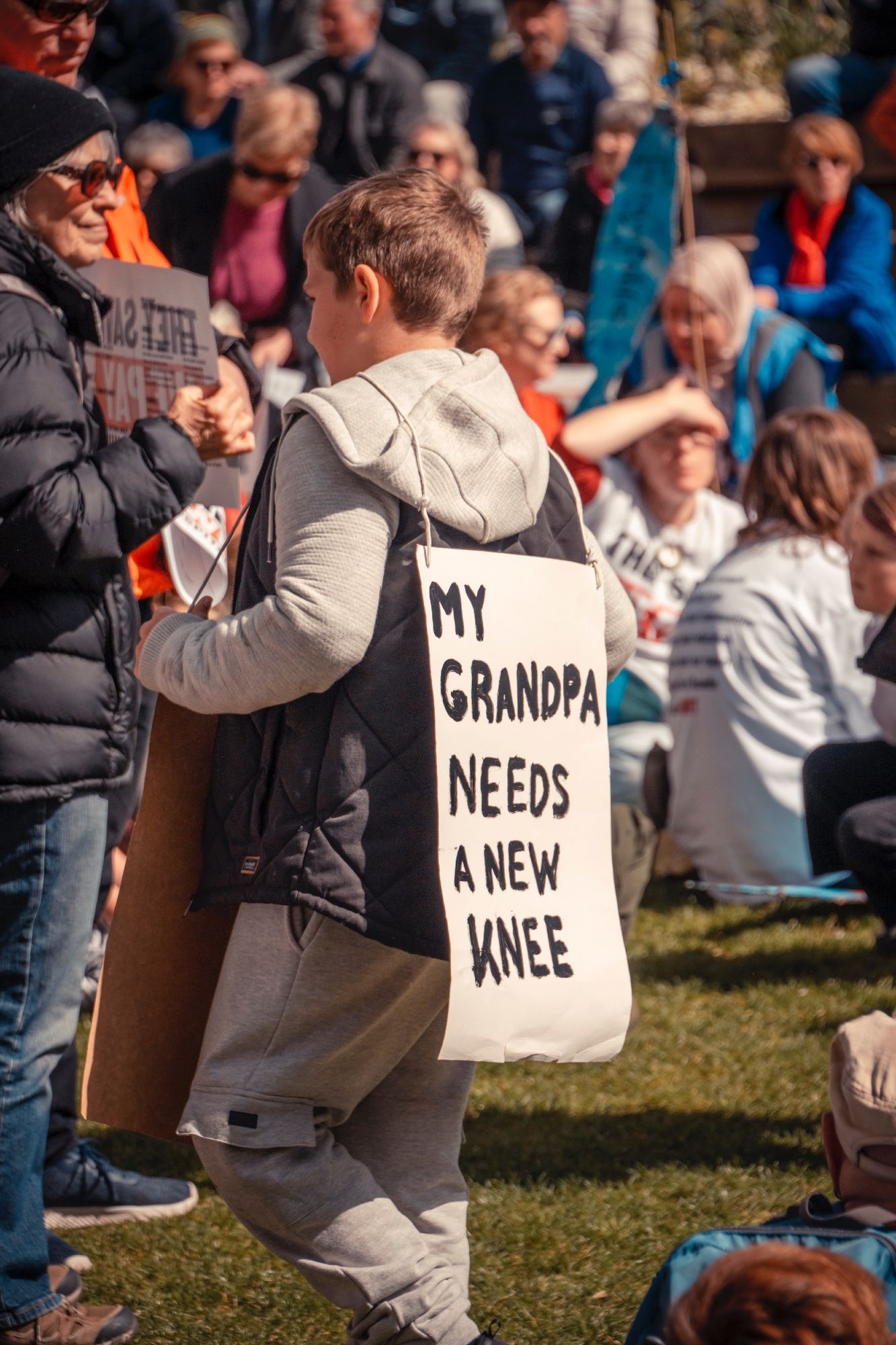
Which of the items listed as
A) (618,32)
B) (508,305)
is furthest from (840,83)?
(508,305)

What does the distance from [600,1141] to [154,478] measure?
2071 mm

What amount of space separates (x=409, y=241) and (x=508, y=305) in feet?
11.8

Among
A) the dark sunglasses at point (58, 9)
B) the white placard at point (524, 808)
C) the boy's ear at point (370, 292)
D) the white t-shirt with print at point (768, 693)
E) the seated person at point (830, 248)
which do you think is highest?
the dark sunglasses at point (58, 9)

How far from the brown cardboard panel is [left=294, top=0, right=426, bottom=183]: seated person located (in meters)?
7.53

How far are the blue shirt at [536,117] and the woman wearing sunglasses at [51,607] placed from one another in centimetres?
793

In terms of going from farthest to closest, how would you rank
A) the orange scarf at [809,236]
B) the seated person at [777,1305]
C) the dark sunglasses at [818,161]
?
the orange scarf at [809,236] < the dark sunglasses at [818,161] < the seated person at [777,1305]

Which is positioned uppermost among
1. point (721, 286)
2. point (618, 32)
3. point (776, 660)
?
point (618, 32)

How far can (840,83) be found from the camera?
35.5 ft

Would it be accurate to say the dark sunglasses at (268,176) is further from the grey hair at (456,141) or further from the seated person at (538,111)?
the seated person at (538,111)

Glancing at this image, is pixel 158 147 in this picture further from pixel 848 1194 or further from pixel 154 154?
pixel 848 1194

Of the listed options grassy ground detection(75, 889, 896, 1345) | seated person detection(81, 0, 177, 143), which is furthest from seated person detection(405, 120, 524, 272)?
grassy ground detection(75, 889, 896, 1345)

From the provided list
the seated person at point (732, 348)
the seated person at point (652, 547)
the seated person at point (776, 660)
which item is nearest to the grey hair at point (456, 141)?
the seated person at point (732, 348)

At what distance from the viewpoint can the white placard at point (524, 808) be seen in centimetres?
236

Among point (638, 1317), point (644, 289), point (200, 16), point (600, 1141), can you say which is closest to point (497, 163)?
point (200, 16)
